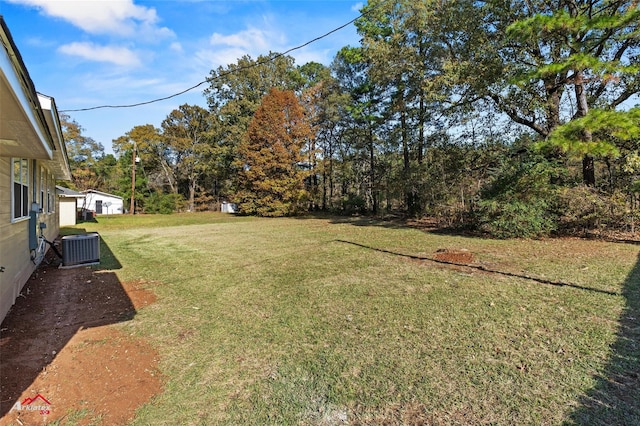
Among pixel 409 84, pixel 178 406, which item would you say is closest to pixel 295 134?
pixel 409 84

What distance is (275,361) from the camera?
9.97 ft

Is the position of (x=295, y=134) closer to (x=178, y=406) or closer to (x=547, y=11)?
(x=547, y=11)

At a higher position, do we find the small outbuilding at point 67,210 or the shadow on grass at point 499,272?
the small outbuilding at point 67,210

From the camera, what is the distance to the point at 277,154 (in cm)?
2500

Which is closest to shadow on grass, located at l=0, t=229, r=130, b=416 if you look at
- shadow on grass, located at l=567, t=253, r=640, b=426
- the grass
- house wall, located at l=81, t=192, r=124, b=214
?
the grass

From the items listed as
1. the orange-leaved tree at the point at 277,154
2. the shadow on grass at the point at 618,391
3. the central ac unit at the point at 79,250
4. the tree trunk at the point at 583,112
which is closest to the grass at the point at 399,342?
the shadow on grass at the point at 618,391

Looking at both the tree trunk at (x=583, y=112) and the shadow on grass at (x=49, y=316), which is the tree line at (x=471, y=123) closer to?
the tree trunk at (x=583, y=112)

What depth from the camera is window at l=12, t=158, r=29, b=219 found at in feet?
17.4

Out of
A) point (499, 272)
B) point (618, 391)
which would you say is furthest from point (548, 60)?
point (618, 391)

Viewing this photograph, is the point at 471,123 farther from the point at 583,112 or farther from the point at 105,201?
the point at 105,201

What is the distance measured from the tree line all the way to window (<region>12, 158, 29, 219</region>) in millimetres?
5711

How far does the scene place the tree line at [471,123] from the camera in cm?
827

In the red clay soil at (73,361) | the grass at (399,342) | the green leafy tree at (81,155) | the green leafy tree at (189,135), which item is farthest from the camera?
the green leafy tree at (189,135)

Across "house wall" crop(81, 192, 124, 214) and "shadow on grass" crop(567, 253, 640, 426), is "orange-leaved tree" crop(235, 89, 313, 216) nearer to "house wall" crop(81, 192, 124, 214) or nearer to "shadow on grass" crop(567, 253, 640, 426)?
"house wall" crop(81, 192, 124, 214)
